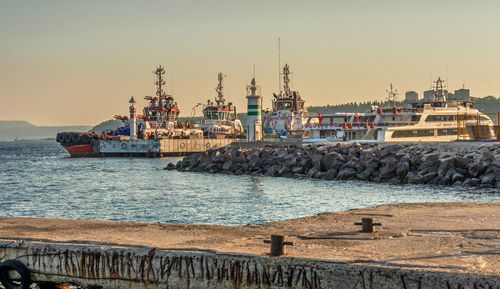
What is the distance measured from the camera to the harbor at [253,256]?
29.1 ft

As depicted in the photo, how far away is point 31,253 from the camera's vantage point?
35.0 feet

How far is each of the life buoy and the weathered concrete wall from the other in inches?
3.6

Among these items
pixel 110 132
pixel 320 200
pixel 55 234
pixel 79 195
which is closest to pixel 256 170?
pixel 79 195

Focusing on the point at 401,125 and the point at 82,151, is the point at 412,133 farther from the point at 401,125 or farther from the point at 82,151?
the point at 82,151

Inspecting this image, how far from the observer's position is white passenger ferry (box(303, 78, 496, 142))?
66.0 meters

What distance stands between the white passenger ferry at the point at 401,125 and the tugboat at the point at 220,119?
110 ft

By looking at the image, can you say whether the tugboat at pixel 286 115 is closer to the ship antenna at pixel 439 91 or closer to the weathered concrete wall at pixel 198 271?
the ship antenna at pixel 439 91

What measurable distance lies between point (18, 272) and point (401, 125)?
192 feet

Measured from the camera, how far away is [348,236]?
38.8ft

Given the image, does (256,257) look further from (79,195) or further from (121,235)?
(79,195)

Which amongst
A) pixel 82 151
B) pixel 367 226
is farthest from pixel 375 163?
pixel 82 151

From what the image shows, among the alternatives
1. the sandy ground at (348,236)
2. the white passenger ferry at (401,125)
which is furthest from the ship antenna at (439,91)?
the sandy ground at (348,236)

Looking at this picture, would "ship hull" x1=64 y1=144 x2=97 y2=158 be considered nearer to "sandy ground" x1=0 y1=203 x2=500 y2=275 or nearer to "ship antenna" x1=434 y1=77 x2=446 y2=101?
"ship antenna" x1=434 y1=77 x2=446 y2=101

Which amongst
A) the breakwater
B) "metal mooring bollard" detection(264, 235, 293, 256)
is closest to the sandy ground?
"metal mooring bollard" detection(264, 235, 293, 256)
